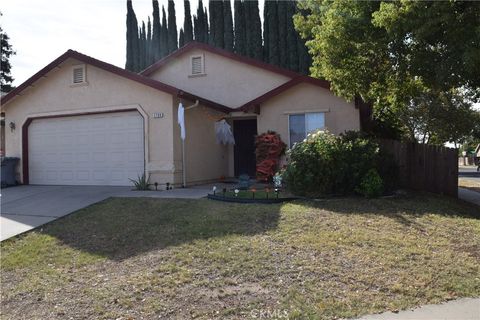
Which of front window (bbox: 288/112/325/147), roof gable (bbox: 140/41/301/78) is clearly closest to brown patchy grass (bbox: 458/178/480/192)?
front window (bbox: 288/112/325/147)

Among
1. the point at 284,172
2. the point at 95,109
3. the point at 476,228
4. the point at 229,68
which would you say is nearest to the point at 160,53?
the point at 229,68

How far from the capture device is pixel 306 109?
49.2 feet

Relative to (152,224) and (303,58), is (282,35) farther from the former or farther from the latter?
(152,224)

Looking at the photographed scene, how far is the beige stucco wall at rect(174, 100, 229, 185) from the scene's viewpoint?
13.5 m

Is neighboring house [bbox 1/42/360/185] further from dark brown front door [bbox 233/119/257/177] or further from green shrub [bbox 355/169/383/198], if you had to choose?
green shrub [bbox 355/169/383/198]

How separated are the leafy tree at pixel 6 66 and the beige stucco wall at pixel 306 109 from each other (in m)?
31.0

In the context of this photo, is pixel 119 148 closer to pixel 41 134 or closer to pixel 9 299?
pixel 41 134

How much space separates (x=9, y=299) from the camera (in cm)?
557

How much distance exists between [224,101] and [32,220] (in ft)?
31.1

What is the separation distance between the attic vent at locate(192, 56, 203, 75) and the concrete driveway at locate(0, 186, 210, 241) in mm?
6508

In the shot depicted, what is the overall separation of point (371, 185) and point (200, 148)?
655cm

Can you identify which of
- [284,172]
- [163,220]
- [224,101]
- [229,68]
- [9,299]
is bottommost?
[9,299]

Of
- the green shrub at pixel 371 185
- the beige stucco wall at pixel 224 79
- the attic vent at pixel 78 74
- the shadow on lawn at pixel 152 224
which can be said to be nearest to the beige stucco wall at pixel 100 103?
the attic vent at pixel 78 74

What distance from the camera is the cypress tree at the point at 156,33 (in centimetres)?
3747
